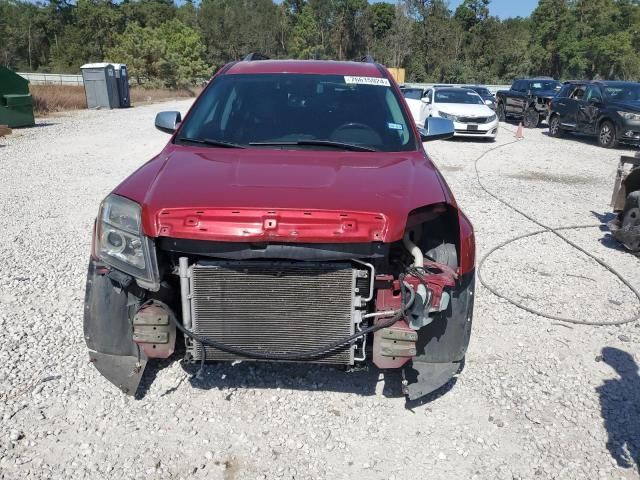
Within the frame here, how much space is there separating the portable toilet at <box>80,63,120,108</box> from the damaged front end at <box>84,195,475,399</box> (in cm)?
2478

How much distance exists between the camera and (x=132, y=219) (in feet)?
8.82

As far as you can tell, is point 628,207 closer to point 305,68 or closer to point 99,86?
point 305,68

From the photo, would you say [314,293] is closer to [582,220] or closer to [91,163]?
[582,220]

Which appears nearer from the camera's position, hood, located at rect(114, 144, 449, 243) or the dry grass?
hood, located at rect(114, 144, 449, 243)

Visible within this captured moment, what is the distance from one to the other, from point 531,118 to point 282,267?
19983 mm

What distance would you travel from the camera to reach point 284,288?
2.68 metres

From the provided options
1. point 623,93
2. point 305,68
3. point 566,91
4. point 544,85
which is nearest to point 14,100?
point 305,68

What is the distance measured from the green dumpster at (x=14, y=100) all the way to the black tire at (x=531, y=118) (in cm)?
1669

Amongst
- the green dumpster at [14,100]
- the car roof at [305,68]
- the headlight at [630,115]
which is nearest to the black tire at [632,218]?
the car roof at [305,68]

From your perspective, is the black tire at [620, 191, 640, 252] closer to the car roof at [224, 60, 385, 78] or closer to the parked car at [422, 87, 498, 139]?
the car roof at [224, 60, 385, 78]

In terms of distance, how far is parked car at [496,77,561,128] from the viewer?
2006 cm

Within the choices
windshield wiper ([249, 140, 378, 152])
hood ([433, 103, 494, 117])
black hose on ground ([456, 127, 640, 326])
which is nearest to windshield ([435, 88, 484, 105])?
hood ([433, 103, 494, 117])

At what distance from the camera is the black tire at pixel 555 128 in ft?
55.7

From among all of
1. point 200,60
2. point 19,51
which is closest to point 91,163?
point 200,60
